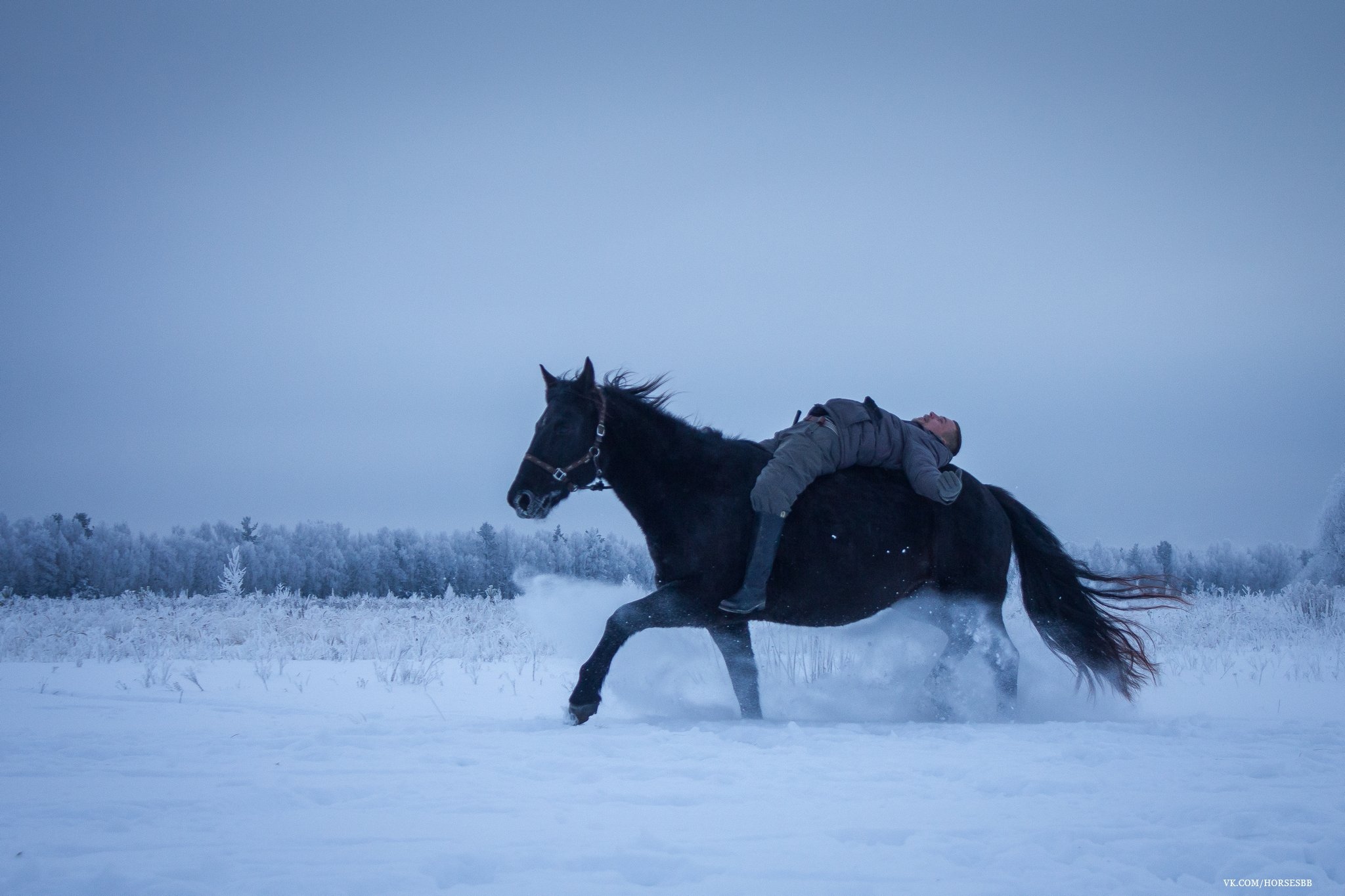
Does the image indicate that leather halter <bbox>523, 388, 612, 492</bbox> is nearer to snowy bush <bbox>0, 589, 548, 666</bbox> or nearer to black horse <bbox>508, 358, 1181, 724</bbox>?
black horse <bbox>508, 358, 1181, 724</bbox>

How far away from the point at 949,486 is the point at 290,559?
1239 inches

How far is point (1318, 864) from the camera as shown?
2.59 meters

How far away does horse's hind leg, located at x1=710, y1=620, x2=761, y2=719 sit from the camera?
578cm

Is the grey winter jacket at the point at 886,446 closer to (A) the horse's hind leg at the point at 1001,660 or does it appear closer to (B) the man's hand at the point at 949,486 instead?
(B) the man's hand at the point at 949,486

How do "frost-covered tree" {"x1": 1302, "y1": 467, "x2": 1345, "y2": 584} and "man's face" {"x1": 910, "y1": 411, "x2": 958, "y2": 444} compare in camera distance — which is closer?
"man's face" {"x1": 910, "y1": 411, "x2": 958, "y2": 444}

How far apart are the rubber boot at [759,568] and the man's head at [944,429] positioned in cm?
180

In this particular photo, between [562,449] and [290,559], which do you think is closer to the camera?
[562,449]

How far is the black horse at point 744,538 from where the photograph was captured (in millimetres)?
5480

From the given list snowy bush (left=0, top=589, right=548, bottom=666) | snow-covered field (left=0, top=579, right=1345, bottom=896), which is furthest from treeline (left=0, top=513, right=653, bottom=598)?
snow-covered field (left=0, top=579, right=1345, bottom=896)

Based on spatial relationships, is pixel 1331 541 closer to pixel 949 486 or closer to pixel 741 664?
pixel 949 486

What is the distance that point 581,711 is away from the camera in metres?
5.16

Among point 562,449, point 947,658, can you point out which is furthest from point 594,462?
point 947,658

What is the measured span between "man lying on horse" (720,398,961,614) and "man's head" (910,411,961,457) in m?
0.18

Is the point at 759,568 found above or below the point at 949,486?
below
